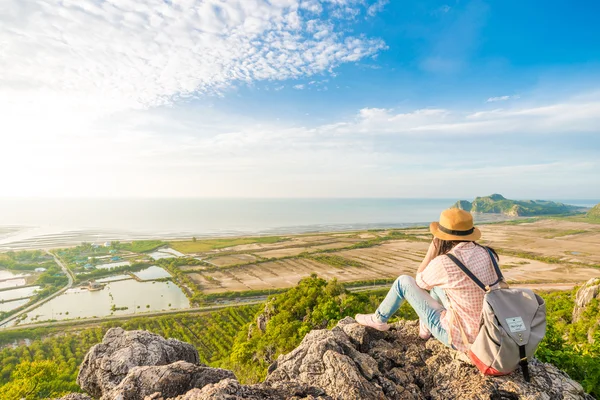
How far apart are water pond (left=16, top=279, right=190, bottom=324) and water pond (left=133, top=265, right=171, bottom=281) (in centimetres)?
277

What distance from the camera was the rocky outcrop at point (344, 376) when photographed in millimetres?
2701

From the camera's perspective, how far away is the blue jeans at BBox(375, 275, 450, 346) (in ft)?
10.8

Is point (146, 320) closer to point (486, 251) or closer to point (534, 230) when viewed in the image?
point (486, 251)

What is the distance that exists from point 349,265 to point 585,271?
121 feet

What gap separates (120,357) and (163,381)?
5.89 ft

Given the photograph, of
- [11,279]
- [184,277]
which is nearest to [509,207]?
[184,277]

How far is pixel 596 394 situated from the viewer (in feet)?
10.7

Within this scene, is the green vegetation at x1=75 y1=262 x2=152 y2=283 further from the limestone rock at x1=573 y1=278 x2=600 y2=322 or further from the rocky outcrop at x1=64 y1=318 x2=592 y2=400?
the limestone rock at x1=573 y1=278 x2=600 y2=322

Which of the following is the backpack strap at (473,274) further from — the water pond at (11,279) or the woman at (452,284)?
the water pond at (11,279)

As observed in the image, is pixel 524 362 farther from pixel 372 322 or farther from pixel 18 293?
pixel 18 293

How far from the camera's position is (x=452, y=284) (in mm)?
2773

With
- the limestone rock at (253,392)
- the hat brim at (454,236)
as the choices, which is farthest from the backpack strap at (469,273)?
the limestone rock at (253,392)

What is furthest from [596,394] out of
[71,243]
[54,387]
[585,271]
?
[71,243]

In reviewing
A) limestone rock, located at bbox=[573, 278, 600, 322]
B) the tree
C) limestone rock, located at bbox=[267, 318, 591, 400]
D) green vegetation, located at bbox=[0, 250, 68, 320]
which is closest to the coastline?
green vegetation, located at bbox=[0, 250, 68, 320]
